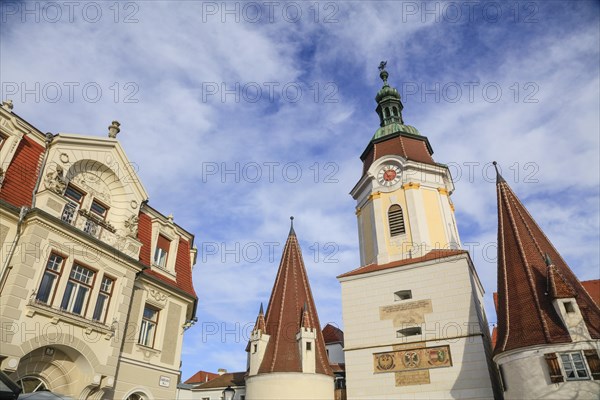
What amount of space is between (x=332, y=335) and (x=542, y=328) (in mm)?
24203

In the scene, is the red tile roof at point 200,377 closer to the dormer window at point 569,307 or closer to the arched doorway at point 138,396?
the arched doorway at point 138,396

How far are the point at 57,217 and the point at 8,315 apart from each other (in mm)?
3497

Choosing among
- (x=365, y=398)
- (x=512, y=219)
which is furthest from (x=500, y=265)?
(x=365, y=398)

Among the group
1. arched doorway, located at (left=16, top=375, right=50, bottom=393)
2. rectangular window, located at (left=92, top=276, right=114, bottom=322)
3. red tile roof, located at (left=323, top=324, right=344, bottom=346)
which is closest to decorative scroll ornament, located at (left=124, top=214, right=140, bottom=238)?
rectangular window, located at (left=92, top=276, right=114, bottom=322)

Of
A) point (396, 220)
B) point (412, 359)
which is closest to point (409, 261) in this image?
point (396, 220)

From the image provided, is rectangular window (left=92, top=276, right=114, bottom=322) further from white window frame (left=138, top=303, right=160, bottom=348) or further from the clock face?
the clock face

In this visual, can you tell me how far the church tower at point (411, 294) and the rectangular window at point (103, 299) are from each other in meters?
14.5

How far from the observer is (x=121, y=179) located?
17.7 metres

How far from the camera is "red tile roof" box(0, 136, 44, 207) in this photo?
44.2 feet

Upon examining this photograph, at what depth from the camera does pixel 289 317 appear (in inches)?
1027

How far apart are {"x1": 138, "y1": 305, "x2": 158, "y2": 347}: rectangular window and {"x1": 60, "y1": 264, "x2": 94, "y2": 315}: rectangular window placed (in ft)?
10.8

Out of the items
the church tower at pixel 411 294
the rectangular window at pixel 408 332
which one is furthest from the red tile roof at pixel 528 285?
the rectangular window at pixel 408 332

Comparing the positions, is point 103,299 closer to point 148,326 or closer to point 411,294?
point 148,326

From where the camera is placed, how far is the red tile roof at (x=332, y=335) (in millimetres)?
38550
